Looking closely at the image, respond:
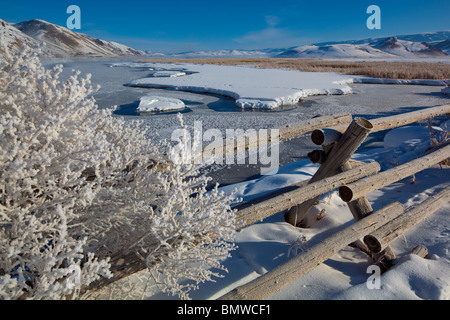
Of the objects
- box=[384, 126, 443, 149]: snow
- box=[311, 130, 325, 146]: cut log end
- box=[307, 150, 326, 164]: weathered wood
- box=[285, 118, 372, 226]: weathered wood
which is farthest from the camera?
box=[384, 126, 443, 149]: snow

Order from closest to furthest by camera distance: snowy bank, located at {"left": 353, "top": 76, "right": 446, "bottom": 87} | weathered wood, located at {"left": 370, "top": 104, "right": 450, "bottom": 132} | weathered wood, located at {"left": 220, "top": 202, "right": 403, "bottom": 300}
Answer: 1. weathered wood, located at {"left": 220, "top": 202, "right": 403, "bottom": 300}
2. weathered wood, located at {"left": 370, "top": 104, "right": 450, "bottom": 132}
3. snowy bank, located at {"left": 353, "top": 76, "right": 446, "bottom": 87}

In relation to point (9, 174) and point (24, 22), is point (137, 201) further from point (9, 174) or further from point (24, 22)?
point (24, 22)

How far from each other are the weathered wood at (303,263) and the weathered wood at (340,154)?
531mm

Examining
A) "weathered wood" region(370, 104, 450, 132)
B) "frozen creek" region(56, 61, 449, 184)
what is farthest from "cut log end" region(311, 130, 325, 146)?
"frozen creek" region(56, 61, 449, 184)

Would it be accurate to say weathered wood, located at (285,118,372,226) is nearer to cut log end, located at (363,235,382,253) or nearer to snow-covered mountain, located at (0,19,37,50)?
cut log end, located at (363,235,382,253)

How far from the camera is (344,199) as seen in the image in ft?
6.95

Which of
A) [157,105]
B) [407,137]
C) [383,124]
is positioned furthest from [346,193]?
[157,105]

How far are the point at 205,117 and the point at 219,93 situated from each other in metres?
4.12

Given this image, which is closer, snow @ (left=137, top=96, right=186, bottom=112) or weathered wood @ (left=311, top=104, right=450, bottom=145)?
weathered wood @ (left=311, top=104, right=450, bottom=145)

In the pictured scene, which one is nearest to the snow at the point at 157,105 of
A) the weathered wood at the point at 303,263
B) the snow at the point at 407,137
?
the snow at the point at 407,137

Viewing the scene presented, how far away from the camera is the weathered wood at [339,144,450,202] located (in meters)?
2.09

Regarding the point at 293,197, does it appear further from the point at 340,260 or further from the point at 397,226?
the point at 397,226

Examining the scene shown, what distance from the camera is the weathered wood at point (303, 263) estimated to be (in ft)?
4.36

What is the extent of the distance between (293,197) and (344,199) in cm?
44
